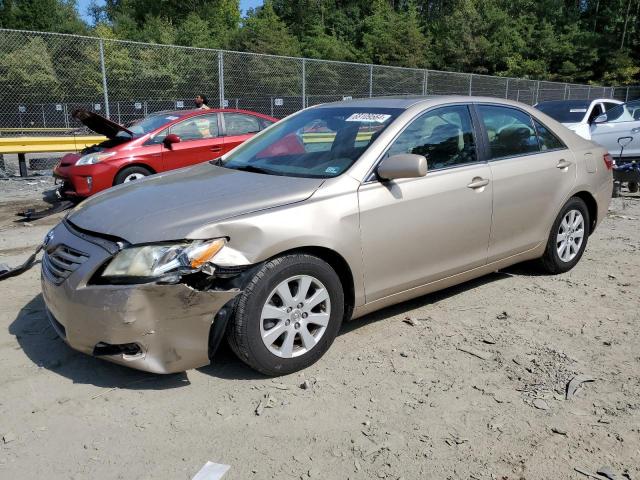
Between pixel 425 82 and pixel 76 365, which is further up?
pixel 425 82

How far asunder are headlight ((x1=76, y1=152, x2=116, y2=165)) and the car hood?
4790 mm

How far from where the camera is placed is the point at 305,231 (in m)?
3.17

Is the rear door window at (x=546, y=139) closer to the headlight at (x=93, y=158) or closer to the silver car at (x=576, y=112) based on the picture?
the headlight at (x=93, y=158)

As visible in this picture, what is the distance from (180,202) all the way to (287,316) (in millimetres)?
909

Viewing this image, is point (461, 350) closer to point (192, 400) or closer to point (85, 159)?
point (192, 400)

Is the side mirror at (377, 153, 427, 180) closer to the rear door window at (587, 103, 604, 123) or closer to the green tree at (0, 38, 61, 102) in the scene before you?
the rear door window at (587, 103, 604, 123)

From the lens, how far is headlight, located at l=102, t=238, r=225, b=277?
2883mm

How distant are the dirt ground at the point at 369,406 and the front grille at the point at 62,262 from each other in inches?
23.2

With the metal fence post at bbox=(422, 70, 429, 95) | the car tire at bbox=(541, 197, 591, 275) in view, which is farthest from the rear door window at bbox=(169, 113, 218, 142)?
the metal fence post at bbox=(422, 70, 429, 95)

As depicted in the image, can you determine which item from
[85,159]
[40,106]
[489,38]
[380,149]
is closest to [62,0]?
[489,38]

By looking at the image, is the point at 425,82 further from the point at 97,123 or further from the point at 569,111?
the point at 97,123

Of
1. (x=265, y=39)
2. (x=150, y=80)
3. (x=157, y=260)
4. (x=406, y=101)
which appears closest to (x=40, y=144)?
(x=150, y=80)

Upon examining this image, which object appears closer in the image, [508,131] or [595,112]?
[508,131]

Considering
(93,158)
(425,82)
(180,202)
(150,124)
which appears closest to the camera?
(180,202)
